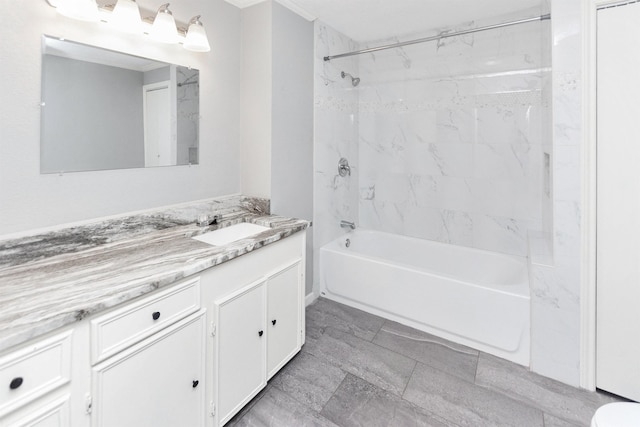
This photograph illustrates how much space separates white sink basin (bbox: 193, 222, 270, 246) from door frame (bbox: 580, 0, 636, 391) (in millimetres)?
1793

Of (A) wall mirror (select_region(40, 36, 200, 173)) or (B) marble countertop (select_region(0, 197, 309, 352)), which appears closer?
(B) marble countertop (select_region(0, 197, 309, 352))

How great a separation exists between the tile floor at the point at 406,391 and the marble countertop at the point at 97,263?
0.87 meters

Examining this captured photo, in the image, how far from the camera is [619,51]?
5.43 ft

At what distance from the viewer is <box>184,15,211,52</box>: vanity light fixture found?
1.89 m

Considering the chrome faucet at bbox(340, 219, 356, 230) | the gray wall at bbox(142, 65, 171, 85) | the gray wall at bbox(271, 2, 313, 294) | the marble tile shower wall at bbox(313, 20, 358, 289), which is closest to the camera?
the gray wall at bbox(142, 65, 171, 85)

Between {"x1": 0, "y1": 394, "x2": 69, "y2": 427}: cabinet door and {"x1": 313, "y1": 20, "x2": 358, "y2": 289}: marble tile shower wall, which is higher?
{"x1": 313, "y1": 20, "x2": 358, "y2": 289}: marble tile shower wall

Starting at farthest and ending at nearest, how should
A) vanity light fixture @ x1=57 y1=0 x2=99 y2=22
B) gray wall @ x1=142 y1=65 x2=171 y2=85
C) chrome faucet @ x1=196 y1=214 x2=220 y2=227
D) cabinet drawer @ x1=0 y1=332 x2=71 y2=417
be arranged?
chrome faucet @ x1=196 y1=214 x2=220 y2=227
gray wall @ x1=142 y1=65 x2=171 y2=85
vanity light fixture @ x1=57 y1=0 x2=99 y2=22
cabinet drawer @ x1=0 y1=332 x2=71 y2=417

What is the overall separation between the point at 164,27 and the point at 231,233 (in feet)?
3.87

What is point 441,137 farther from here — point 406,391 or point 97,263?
point 97,263

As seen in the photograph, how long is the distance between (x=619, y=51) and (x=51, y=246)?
2.87 m

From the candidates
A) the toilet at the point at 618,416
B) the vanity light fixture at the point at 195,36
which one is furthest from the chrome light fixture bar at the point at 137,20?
the toilet at the point at 618,416

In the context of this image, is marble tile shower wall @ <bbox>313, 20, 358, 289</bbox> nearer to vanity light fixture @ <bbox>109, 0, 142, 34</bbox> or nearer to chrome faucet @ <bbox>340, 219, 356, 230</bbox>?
chrome faucet @ <bbox>340, 219, 356, 230</bbox>

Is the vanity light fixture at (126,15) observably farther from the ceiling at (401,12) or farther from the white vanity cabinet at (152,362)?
the white vanity cabinet at (152,362)

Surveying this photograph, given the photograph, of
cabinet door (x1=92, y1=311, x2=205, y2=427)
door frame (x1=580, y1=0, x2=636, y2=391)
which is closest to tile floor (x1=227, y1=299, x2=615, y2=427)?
door frame (x1=580, y1=0, x2=636, y2=391)
